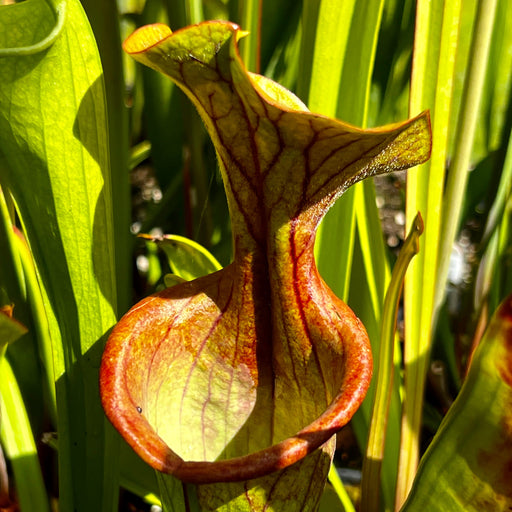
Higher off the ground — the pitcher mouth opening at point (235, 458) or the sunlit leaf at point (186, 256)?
the sunlit leaf at point (186, 256)

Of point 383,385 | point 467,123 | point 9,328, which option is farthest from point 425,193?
point 9,328

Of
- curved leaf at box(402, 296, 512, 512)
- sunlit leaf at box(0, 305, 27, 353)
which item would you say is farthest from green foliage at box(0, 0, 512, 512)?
sunlit leaf at box(0, 305, 27, 353)

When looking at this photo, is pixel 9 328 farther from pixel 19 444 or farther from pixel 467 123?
pixel 467 123

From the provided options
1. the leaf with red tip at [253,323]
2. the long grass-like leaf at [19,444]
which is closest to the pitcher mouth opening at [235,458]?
the leaf with red tip at [253,323]

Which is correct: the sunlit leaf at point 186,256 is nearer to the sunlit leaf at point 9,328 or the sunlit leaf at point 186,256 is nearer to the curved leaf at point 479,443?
the sunlit leaf at point 9,328

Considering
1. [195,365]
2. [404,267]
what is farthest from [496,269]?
[195,365]
